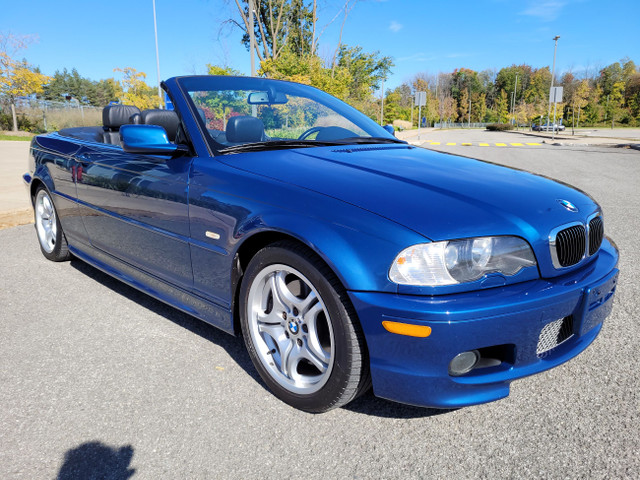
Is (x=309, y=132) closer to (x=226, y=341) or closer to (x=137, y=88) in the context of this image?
(x=226, y=341)

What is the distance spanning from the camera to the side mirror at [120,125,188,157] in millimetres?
2596

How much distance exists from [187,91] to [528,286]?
2.10 m

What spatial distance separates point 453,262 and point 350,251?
0.38 m

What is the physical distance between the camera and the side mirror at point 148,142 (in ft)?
8.52

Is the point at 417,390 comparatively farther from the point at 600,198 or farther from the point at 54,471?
the point at 600,198

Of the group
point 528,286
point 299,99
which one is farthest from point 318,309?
point 299,99

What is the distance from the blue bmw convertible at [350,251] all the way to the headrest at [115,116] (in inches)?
63.3

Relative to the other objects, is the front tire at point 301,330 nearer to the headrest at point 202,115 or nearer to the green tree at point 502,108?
the headrest at point 202,115

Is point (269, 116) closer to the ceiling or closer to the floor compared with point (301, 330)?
closer to the ceiling

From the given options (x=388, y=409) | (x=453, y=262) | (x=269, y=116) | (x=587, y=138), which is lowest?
(x=388, y=409)

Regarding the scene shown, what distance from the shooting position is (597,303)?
82.1 inches

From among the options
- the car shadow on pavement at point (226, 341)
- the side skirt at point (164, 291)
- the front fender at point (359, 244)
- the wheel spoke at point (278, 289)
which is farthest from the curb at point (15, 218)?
the front fender at point (359, 244)

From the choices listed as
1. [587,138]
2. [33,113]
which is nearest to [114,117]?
[33,113]

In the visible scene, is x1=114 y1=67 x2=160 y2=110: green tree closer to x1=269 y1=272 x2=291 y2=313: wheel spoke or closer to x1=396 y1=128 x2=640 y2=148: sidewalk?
x1=396 y1=128 x2=640 y2=148: sidewalk
